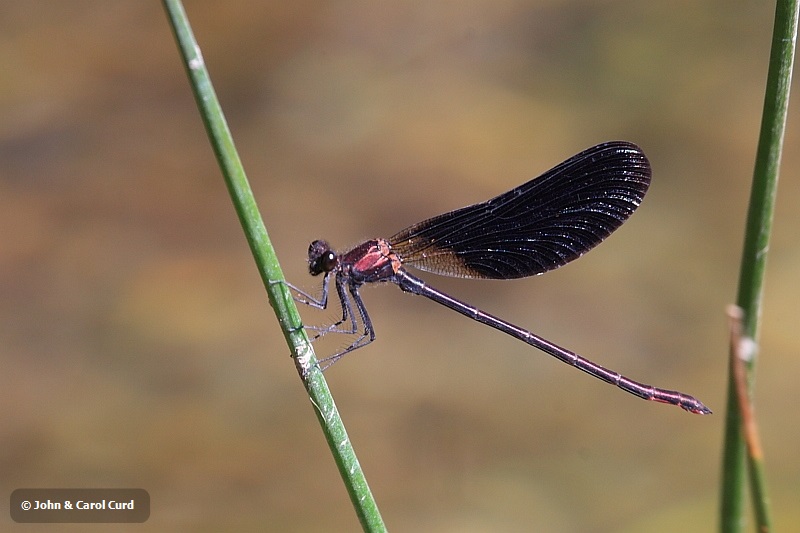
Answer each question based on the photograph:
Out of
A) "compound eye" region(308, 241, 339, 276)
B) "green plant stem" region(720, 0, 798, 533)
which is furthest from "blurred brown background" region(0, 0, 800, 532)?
"green plant stem" region(720, 0, 798, 533)

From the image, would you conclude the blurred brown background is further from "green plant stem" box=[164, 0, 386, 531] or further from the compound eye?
"green plant stem" box=[164, 0, 386, 531]

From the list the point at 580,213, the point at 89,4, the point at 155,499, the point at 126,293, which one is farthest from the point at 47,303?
the point at 580,213

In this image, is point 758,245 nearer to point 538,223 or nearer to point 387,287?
point 538,223

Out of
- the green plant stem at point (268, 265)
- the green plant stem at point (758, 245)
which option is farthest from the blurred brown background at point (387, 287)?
the green plant stem at point (758, 245)

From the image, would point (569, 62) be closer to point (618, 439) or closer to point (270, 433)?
point (618, 439)

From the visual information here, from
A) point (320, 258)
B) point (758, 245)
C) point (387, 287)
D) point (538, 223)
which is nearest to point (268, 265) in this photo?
point (758, 245)

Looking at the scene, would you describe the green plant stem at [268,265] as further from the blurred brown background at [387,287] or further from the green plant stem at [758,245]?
the blurred brown background at [387,287]

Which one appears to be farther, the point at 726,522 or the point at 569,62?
the point at 569,62
